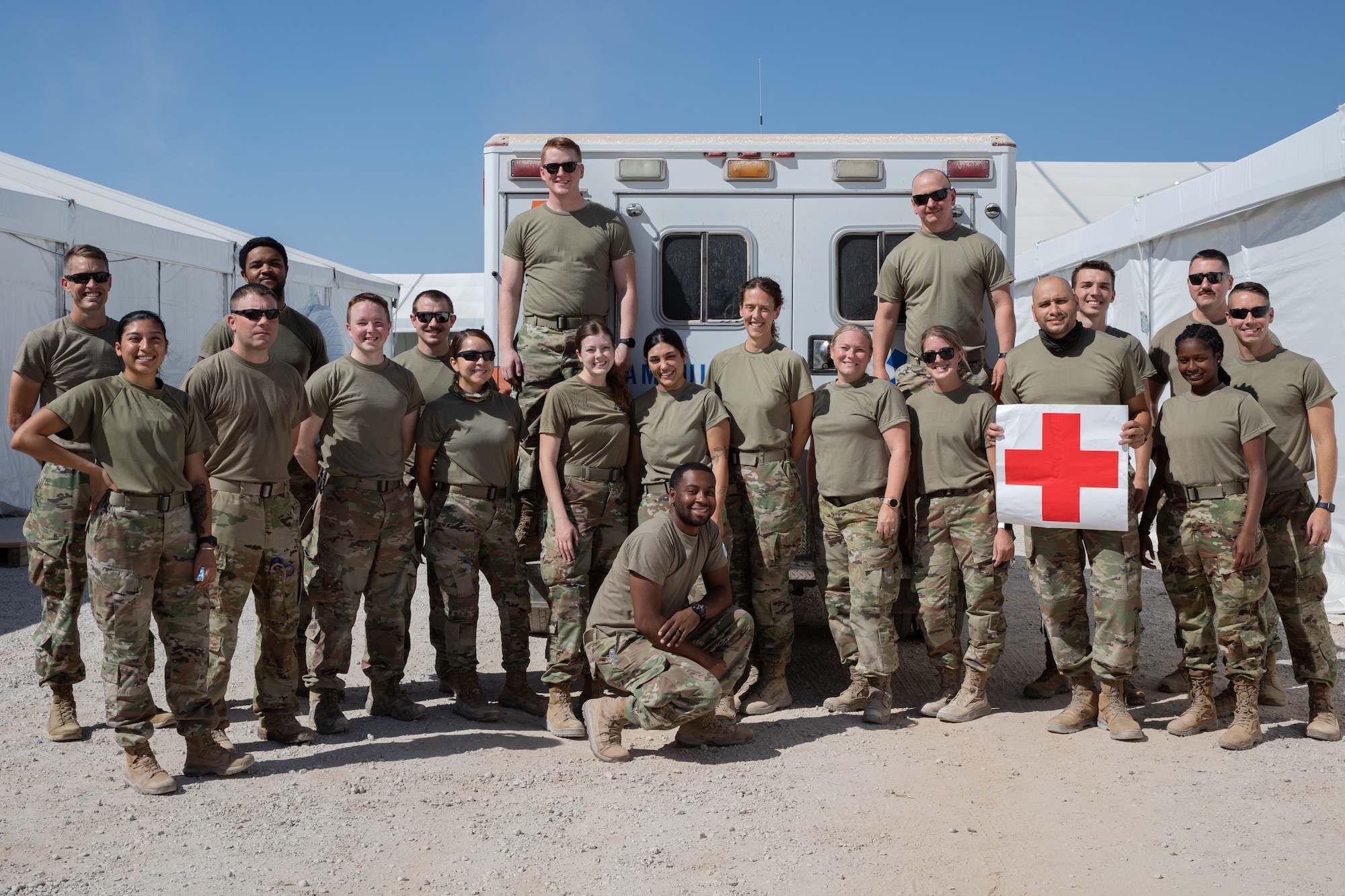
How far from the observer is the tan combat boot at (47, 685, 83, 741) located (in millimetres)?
5047

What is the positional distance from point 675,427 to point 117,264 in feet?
29.6

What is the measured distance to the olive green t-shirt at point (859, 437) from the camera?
539cm

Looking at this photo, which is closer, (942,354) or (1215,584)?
(1215,584)

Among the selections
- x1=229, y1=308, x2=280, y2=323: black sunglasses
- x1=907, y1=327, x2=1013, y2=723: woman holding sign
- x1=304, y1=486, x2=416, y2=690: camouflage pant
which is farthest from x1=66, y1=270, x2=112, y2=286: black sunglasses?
x1=907, y1=327, x2=1013, y2=723: woman holding sign

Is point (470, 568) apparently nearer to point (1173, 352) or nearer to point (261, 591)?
point (261, 591)

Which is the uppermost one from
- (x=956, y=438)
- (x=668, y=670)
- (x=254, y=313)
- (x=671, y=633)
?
(x=254, y=313)

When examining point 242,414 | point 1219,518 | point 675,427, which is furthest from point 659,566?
point 1219,518

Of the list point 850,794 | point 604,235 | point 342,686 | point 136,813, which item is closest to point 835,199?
point 604,235

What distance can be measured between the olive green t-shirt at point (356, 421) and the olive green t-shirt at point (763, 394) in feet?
5.31

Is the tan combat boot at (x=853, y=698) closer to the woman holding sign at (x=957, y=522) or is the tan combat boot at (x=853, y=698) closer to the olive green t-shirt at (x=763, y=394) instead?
the woman holding sign at (x=957, y=522)

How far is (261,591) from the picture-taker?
16.0ft

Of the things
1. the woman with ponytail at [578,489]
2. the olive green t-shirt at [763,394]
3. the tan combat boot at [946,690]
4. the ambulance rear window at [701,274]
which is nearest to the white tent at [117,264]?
the ambulance rear window at [701,274]

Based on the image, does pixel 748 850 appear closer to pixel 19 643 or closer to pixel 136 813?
pixel 136 813

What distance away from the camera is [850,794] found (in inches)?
174
